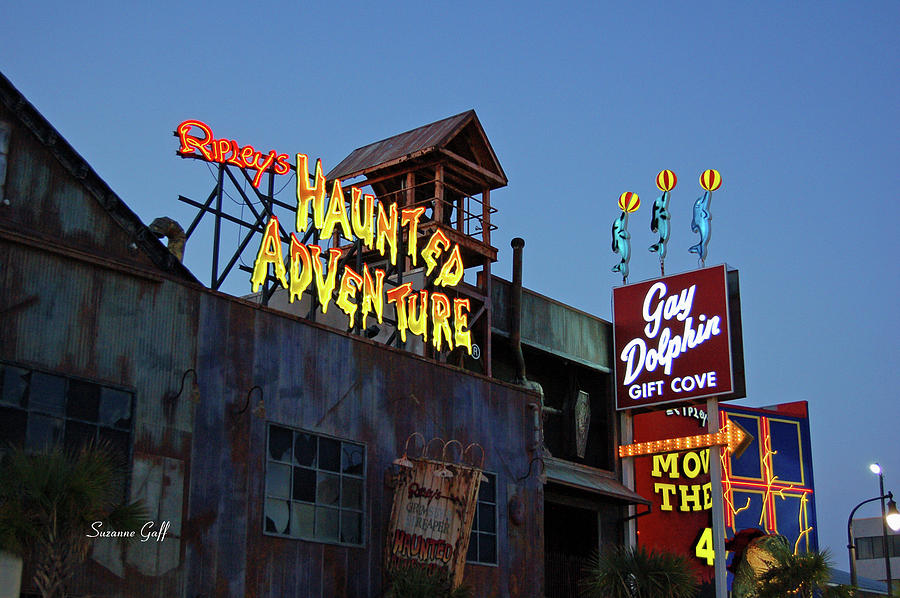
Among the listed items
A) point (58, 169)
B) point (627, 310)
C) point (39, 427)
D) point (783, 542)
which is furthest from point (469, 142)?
point (39, 427)

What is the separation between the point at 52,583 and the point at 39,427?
4129mm

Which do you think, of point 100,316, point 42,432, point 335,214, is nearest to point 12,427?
point 42,432

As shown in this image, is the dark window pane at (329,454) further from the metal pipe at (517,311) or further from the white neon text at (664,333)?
the white neon text at (664,333)

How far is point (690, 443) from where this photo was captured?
141 ft

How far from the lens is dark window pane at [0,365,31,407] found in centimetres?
1964

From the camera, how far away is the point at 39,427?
65.5ft

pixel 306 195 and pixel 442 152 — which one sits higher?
pixel 442 152

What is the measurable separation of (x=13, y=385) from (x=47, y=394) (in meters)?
0.66

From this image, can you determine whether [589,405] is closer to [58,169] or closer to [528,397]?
[528,397]

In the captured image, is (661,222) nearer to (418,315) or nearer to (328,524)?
(418,315)

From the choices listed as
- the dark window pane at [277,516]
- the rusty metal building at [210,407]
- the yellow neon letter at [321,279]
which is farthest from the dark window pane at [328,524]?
the yellow neon letter at [321,279]

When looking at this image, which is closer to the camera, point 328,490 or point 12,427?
point 12,427

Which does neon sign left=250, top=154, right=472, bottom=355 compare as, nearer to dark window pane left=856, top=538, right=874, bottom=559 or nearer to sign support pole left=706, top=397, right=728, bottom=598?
sign support pole left=706, top=397, right=728, bottom=598

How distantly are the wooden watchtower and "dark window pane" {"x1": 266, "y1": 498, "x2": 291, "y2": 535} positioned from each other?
1421cm
